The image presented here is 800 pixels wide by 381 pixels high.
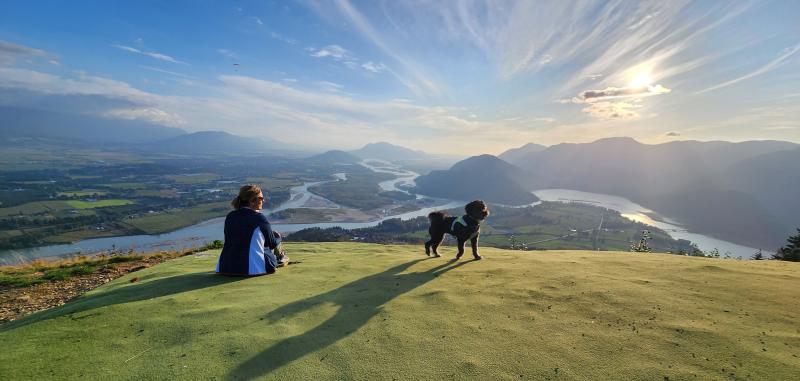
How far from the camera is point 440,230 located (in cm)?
989

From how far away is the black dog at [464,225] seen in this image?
915 centimetres

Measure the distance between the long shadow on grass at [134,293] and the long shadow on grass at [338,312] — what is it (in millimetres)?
2506

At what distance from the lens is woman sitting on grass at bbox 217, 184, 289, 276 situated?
672cm

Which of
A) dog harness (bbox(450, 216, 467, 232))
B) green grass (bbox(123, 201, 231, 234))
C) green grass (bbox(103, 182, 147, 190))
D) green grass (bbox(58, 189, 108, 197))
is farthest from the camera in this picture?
green grass (bbox(103, 182, 147, 190))

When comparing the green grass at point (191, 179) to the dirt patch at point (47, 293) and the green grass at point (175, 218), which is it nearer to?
the green grass at point (175, 218)

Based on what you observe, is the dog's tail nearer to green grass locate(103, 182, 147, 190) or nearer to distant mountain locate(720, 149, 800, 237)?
green grass locate(103, 182, 147, 190)

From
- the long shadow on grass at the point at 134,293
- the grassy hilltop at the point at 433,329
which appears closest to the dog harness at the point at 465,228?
the grassy hilltop at the point at 433,329

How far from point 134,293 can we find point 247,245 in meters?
2.08

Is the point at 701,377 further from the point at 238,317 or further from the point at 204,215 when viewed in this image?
the point at 204,215

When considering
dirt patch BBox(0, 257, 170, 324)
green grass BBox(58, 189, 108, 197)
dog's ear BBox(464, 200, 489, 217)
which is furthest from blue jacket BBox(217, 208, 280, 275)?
green grass BBox(58, 189, 108, 197)

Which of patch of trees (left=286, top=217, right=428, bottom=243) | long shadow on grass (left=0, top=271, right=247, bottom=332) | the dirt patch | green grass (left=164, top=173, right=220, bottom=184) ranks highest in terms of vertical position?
long shadow on grass (left=0, top=271, right=247, bottom=332)

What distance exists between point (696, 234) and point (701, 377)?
129096mm

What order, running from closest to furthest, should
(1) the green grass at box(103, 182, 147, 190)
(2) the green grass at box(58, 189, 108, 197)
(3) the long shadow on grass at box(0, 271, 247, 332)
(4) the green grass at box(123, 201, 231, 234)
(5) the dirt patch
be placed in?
1. (3) the long shadow on grass at box(0, 271, 247, 332)
2. (5) the dirt patch
3. (4) the green grass at box(123, 201, 231, 234)
4. (2) the green grass at box(58, 189, 108, 197)
5. (1) the green grass at box(103, 182, 147, 190)

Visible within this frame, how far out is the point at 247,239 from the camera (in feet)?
22.5
